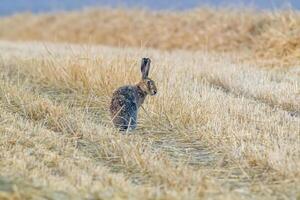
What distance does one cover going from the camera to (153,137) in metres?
5.18

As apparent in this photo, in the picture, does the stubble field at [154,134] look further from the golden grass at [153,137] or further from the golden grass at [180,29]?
the golden grass at [180,29]

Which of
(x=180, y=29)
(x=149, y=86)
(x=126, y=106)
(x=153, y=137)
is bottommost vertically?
(x=153, y=137)

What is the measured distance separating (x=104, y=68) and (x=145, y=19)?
1021cm

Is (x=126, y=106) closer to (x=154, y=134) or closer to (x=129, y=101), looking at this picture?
(x=129, y=101)

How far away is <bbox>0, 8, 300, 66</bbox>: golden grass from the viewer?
10.7 metres

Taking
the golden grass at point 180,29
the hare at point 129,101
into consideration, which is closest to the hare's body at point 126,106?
the hare at point 129,101

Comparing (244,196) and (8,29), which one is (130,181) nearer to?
(244,196)

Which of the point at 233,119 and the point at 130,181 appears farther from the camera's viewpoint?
the point at 233,119

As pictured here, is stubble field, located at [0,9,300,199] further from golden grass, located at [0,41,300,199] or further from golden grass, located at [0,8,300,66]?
golden grass, located at [0,8,300,66]

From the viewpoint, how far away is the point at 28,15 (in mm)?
21750

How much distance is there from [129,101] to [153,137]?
0.37m

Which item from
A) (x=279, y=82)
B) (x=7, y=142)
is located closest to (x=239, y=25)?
(x=279, y=82)

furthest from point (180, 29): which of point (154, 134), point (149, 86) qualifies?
point (149, 86)

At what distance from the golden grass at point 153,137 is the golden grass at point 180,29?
1.84m
